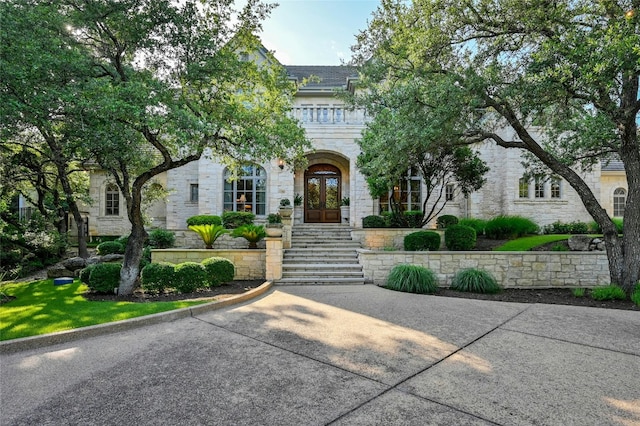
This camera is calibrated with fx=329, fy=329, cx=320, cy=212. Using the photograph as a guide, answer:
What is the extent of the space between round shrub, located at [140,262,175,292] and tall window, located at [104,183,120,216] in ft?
40.3

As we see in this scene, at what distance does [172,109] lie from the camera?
224 inches

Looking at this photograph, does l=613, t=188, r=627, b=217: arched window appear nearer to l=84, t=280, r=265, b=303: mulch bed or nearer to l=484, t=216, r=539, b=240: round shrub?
l=484, t=216, r=539, b=240: round shrub

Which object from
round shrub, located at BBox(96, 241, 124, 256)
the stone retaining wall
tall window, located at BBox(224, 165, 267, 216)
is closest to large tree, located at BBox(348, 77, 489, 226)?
the stone retaining wall

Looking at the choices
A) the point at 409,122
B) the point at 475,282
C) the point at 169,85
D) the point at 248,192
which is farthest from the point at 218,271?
the point at 248,192

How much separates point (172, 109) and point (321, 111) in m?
9.93

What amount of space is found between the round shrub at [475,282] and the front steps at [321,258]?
2315 millimetres

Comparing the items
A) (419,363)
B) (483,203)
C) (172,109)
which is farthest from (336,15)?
(483,203)

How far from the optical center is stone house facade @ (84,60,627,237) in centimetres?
1466

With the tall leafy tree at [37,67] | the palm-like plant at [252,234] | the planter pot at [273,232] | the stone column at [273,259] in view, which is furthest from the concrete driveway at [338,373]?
the palm-like plant at [252,234]

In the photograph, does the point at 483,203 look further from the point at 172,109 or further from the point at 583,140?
the point at 172,109

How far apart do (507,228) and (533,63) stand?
8785 millimetres

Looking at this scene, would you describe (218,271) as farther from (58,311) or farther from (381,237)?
(381,237)

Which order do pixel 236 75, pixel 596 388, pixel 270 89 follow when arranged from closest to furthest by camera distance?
pixel 596 388 < pixel 236 75 < pixel 270 89

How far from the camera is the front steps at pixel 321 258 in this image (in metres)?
8.44
